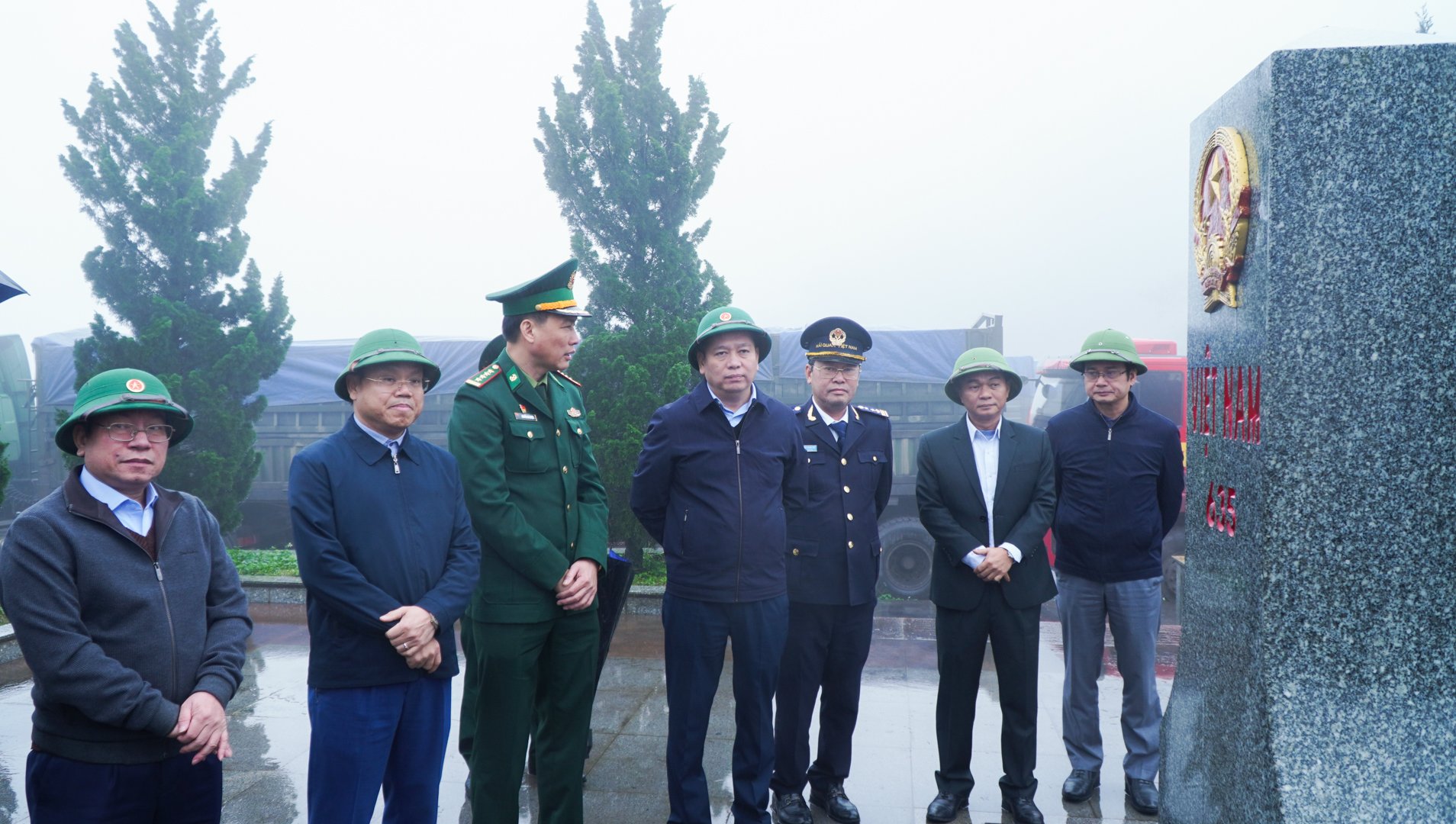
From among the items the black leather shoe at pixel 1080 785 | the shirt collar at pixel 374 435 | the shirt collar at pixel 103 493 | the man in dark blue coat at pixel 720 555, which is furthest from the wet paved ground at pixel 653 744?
the shirt collar at pixel 103 493

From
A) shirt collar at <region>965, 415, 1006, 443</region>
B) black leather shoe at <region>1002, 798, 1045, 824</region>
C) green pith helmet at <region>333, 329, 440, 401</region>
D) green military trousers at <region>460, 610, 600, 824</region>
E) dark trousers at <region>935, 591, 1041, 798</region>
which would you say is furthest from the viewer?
shirt collar at <region>965, 415, 1006, 443</region>

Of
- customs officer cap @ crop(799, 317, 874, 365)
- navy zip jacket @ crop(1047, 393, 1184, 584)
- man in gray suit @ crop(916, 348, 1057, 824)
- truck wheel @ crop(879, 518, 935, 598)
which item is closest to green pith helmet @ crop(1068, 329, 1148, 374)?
navy zip jacket @ crop(1047, 393, 1184, 584)

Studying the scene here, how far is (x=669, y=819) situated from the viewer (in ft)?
11.3

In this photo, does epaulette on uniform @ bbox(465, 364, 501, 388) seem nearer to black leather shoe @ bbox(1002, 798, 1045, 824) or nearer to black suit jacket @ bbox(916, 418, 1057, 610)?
black suit jacket @ bbox(916, 418, 1057, 610)

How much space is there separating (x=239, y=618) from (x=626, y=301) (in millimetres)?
5973

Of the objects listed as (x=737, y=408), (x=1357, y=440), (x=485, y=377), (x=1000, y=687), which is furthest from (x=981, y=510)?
(x=485, y=377)

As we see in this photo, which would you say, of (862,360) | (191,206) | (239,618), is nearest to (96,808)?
(239,618)

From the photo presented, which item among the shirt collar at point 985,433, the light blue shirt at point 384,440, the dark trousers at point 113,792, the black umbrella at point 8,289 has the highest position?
the black umbrella at point 8,289

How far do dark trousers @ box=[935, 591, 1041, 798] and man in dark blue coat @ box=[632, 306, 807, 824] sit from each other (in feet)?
2.37

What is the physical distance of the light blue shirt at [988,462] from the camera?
3869mm

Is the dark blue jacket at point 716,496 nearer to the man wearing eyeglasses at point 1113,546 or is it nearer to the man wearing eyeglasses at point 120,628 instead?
the man wearing eyeglasses at point 1113,546

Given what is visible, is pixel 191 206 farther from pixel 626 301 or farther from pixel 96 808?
pixel 96 808

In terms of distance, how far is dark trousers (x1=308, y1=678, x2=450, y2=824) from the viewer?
270cm

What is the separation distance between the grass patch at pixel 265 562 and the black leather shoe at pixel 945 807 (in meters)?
5.78
